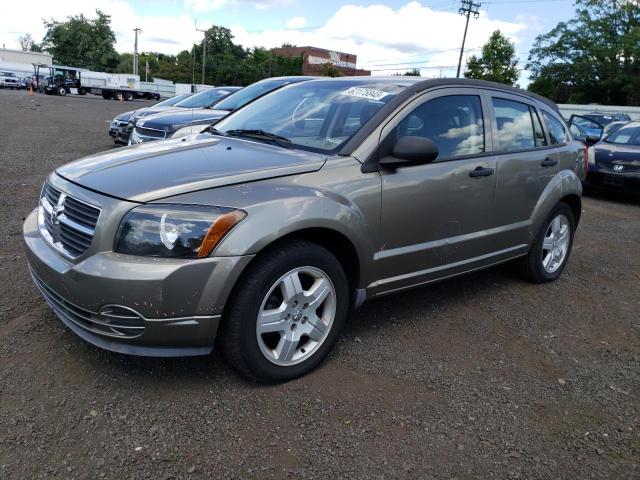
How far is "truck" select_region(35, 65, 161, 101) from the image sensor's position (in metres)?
46.0

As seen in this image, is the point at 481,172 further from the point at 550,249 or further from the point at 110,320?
the point at 110,320

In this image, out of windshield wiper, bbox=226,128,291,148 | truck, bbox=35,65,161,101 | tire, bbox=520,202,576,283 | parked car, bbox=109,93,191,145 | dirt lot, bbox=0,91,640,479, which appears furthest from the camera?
truck, bbox=35,65,161,101

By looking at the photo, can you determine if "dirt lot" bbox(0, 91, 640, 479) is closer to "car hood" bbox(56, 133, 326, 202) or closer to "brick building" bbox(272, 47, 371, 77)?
"car hood" bbox(56, 133, 326, 202)

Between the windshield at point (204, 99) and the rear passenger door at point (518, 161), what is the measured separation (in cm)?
675

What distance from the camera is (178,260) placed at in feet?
8.43

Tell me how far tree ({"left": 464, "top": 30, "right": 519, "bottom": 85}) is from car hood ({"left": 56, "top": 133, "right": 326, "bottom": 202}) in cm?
5248

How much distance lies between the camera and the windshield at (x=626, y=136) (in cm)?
1020

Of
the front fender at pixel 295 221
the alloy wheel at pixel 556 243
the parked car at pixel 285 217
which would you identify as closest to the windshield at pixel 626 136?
the alloy wheel at pixel 556 243

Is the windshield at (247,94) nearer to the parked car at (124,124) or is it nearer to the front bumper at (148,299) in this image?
the parked car at (124,124)

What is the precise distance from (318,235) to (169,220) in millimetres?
878

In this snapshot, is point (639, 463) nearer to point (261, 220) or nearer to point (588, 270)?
point (261, 220)

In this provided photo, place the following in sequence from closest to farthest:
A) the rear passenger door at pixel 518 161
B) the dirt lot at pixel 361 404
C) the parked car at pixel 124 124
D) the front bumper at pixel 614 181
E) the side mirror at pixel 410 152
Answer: the dirt lot at pixel 361 404, the side mirror at pixel 410 152, the rear passenger door at pixel 518 161, the front bumper at pixel 614 181, the parked car at pixel 124 124

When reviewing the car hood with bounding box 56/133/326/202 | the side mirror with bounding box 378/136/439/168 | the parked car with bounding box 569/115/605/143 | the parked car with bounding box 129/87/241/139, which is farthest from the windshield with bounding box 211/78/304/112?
the parked car with bounding box 569/115/605/143

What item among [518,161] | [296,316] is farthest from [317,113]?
[518,161]
